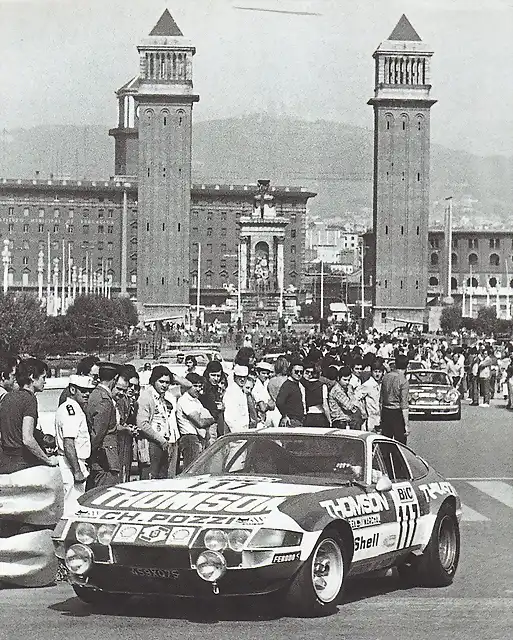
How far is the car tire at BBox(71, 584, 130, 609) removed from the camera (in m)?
7.64

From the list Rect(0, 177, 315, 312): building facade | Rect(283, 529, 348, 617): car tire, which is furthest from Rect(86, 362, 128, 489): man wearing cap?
Rect(0, 177, 315, 312): building facade

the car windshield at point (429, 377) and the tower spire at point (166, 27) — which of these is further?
the tower spire at point (166, 27)

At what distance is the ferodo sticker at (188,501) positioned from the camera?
24.2 ft

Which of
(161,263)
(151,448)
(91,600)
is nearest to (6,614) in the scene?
(91,600)

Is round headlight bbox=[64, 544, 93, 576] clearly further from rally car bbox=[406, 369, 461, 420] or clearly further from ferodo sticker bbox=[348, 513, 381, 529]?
rally car bbox=[406, 369, 461, 420]

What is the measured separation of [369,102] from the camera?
403 ft

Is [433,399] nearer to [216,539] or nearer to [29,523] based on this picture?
[29,523]

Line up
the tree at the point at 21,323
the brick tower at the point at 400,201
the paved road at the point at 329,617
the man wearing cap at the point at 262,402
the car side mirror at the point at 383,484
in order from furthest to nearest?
the brick tower at the point at 400,201 → the tree at the point at 21,323 → the man wearing cap at the point at 262,402 → the car side mirror at the point at 383,484 → the paved road at the point at 329,617

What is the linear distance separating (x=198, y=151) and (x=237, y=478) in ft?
577

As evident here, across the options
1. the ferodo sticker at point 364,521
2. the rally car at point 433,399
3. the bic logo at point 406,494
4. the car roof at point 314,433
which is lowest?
the rally car at point 433,399

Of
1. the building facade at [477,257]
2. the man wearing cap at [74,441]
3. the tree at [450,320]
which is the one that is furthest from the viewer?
the building facade at [477,257]

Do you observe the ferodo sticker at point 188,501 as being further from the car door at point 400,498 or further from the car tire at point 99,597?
the car door at point 400,498

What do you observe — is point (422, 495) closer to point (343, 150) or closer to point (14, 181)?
point (14, 181)

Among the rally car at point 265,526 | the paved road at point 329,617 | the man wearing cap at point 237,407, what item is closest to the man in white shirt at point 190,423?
the man wearing cap at point 237,407
